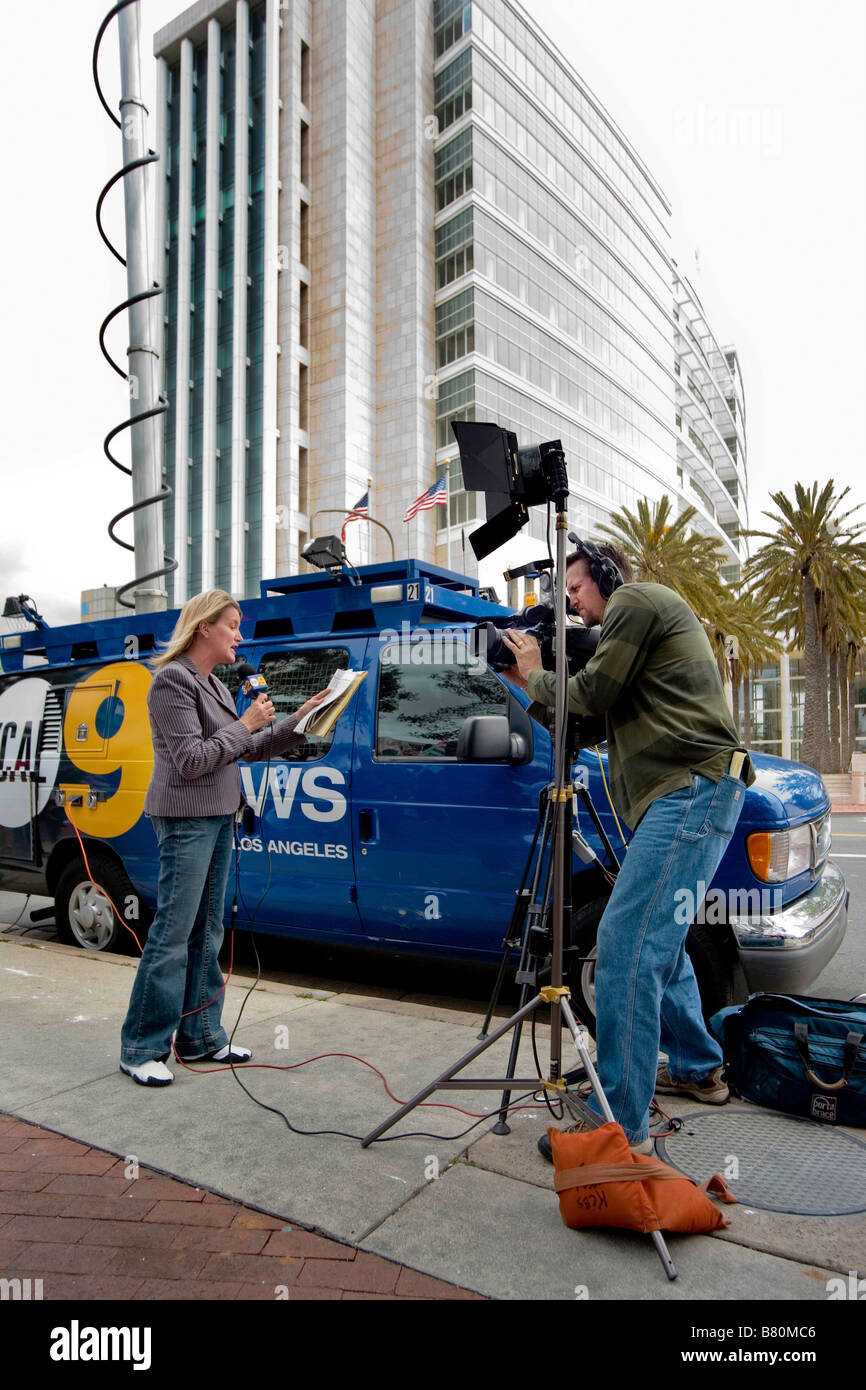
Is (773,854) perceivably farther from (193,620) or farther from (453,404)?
(453,404)

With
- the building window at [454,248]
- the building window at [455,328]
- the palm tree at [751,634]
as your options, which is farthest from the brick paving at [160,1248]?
the building window at [454,248]

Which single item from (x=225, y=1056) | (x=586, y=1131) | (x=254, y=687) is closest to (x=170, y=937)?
(x=225, y=1056)

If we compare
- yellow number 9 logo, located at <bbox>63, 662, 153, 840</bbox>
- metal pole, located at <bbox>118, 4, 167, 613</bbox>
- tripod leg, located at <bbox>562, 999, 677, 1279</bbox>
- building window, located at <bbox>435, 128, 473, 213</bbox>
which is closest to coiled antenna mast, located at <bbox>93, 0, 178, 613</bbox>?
metal pole, located at <bbox>118, 4, 167, 613</bbox>

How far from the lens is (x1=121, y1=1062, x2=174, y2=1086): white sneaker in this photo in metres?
3.42

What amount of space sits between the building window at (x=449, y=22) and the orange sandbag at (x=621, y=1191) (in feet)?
182

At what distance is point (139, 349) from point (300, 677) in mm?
2917

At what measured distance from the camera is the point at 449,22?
154 feet

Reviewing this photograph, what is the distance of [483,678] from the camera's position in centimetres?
450

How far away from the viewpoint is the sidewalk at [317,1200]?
2.15 metres

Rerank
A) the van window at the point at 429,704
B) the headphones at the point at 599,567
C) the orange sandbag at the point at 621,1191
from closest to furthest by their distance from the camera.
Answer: the orange sandbag at the point at 621,1191 < the headphones at the point at 599,567 < the van window at the point at 429,704

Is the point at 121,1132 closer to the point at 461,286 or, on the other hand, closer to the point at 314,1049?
the point at 314,1049

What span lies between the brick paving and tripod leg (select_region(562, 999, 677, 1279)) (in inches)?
19.3

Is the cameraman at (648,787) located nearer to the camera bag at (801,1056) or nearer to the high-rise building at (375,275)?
the camera bag at (801,1056)
